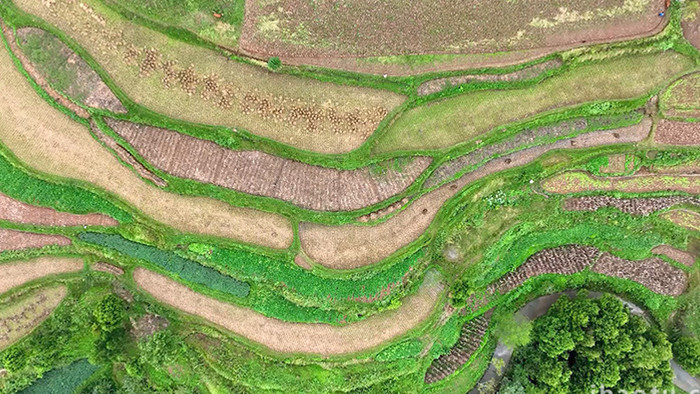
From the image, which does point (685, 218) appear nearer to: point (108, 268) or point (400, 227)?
point (400, 227)

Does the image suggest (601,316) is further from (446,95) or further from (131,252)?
(131,252)

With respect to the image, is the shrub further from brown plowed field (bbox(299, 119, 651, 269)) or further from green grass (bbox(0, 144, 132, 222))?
green grass (bbox(0, 144, 132, 222))

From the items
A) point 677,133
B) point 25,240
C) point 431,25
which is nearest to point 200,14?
point 431,25

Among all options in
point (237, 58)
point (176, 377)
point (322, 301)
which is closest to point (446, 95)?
point (237, 58)

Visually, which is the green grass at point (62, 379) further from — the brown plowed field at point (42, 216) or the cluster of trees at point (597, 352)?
the cluster of trees at point (597, 352)

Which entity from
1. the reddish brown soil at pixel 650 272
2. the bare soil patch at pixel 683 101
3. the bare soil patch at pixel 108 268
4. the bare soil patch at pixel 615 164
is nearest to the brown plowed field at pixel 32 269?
the bare soil patch at pixel 108 268

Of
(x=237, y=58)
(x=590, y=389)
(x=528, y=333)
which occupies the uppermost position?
(x=237, y=58)

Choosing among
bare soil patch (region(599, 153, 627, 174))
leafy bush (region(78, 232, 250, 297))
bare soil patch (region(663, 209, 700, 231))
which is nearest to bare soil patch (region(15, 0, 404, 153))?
leafy bush (region(78, 232, 250, 297))
